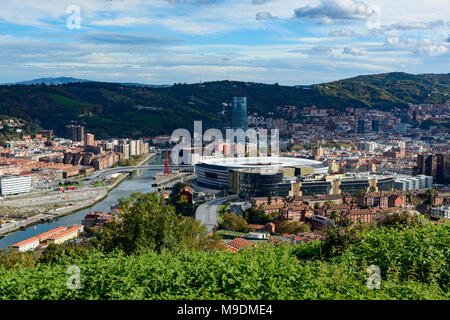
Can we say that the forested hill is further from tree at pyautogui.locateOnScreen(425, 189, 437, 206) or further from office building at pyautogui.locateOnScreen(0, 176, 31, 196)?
tree at pyautogui.locateOnScreen(425, 189, 437, 206)

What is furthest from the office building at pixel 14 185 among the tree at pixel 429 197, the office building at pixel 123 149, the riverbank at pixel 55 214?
the tree at pixel 429 197

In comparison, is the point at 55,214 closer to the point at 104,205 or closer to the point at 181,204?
the point at 104,205

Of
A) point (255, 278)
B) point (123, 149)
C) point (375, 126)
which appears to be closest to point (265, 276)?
point (255, 278)

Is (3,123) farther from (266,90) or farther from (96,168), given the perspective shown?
(266,90)

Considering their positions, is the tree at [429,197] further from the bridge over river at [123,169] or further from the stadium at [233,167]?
the bridge over river at [123,169]

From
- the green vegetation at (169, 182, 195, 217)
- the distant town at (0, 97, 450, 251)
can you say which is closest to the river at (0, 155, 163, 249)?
the distant town at (0, 97, 450, 251)

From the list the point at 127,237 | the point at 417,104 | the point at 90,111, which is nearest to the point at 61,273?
the point at 127,237
